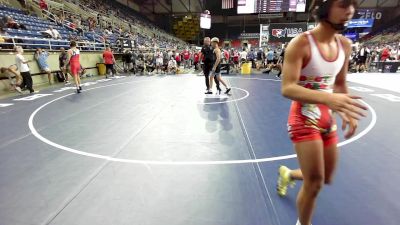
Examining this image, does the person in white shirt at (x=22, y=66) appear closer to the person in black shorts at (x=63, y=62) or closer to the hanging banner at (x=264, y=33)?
the person in black shorts at (x=63, y=62)

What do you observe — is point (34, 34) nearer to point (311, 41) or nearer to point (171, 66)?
point (171, 66)

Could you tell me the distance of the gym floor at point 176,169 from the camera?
2625mm

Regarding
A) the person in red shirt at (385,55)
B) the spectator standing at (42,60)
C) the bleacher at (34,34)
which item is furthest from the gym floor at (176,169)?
the person in red shirt at (385,55)

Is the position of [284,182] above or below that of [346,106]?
below

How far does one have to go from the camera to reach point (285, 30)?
20.1 metres

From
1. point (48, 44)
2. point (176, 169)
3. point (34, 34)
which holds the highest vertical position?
point (34, 34)

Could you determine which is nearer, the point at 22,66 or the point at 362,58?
the point at 22,66

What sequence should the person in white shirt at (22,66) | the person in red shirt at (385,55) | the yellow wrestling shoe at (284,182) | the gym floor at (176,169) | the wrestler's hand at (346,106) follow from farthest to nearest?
the person in red shirt at (385,55) → the person in white shirt at (22,66) → the yellow wrestling shoe at (284,182) → the gym floor at (176,169) → the wrestler's hand at (346,106)

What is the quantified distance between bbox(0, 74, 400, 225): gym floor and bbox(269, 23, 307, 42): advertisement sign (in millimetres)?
14597

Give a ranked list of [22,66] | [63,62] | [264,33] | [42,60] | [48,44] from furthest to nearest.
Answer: [264,33] < [48,44] < [63,62] < [42,60] < [22,66]

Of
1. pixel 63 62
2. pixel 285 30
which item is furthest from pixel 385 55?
pixel 63 62

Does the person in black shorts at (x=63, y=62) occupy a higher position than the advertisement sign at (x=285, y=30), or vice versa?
the advertisement sign at (x=285, y=30)

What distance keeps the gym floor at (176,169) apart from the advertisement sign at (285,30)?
14.6 meters

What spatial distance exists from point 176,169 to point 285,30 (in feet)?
62.6
